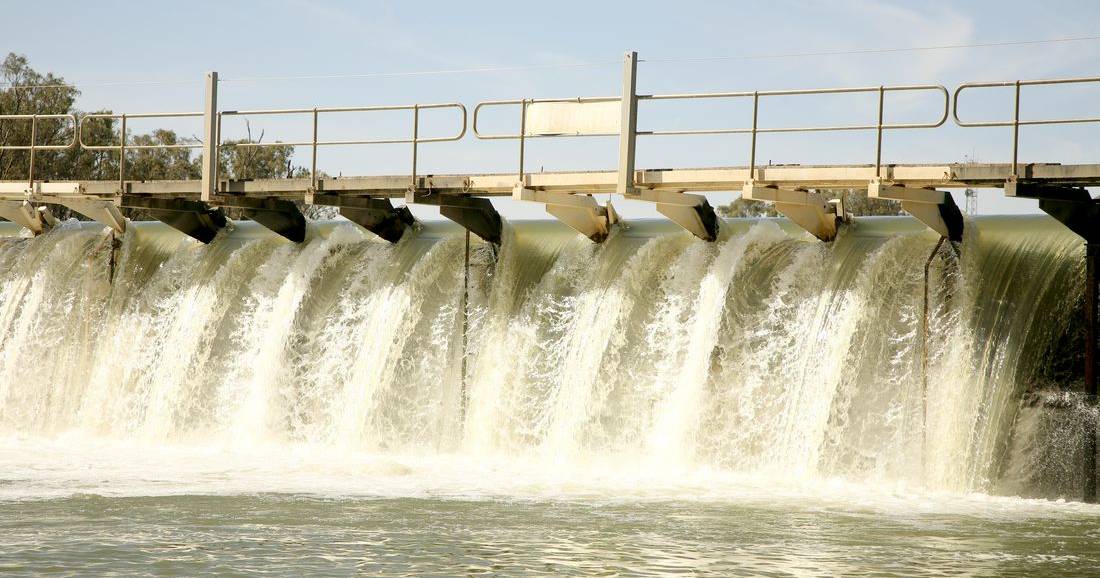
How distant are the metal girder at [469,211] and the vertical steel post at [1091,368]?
7.38 m

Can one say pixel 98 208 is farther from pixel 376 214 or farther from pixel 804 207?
pixel 804 207

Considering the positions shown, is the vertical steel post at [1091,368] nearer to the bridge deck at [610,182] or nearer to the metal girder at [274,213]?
the bridge deck at [610,182]

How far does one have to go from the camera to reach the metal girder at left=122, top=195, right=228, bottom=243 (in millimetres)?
20859

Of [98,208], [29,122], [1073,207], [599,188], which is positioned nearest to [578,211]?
[599,188]

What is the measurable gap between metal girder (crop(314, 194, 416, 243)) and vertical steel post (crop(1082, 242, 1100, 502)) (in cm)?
906

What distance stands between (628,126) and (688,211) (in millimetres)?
1455

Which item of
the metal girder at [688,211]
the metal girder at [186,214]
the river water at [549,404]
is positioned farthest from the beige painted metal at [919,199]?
the metal girder at [186,214]

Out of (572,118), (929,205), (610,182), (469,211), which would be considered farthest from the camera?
(469,211)

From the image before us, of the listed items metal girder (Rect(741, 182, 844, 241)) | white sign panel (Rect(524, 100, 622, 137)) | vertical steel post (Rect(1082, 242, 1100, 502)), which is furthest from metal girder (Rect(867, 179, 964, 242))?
white sign panel (Rect(524, 100, 622, 137))

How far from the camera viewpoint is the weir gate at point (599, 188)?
46.4 feet

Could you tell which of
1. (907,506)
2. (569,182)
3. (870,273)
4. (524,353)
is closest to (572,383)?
(524,353)

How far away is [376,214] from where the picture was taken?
1948cm

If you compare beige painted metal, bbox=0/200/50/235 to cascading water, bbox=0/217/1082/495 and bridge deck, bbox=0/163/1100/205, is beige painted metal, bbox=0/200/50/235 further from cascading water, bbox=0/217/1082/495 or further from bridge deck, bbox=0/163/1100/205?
bridge deck, bbox=0/163/1100/205

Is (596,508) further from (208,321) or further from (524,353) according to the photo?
(208,321)
